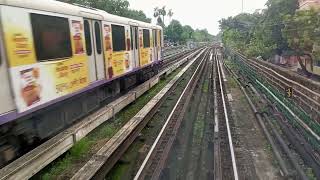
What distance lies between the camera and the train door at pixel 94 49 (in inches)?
459

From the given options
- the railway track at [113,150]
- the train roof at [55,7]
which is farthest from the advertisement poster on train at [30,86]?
the railway track at [113,150]

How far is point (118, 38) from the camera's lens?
586 inches

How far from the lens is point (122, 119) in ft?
40.8

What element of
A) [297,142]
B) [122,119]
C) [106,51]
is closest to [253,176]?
[297,142]

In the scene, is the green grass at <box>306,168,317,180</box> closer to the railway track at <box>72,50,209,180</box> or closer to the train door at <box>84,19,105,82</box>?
the railway track at <box>72,50,209,180</box>

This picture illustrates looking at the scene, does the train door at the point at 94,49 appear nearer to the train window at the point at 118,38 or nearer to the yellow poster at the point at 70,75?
the yellow poster at the point at 70,75

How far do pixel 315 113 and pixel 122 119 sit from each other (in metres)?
6.64

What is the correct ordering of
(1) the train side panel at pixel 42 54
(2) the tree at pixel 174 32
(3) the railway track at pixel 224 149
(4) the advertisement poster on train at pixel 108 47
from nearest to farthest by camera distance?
(1) the train side panel at pixel 42 54, (3) the railway track at pixel 224 149, (4) the advertisement poster on train at pixel 108 47, (2) the tree at pixel 174 32

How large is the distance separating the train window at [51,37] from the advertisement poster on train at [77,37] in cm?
37

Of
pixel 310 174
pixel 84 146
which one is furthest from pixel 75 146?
pixel 310 174

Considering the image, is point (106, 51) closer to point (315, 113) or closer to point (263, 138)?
point (263, 138)

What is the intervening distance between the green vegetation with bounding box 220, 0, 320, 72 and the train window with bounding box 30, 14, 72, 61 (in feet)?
57.4

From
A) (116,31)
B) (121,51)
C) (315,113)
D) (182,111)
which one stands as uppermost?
(116,31)

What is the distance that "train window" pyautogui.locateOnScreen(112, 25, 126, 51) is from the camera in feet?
46.8
